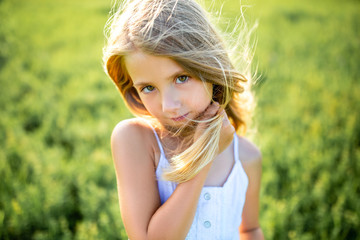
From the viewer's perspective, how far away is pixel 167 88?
116 cm

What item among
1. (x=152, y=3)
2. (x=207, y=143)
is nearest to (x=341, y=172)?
(x=207, y=143)

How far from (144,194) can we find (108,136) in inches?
117

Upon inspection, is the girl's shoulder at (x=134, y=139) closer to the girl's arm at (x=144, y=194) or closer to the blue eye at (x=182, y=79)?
the girl's arm at (x=144, y=194)

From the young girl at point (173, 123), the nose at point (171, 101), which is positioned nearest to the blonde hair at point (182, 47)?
the young girl at point (173, 123)

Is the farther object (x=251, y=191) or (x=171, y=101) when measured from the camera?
(x=251, y=191)

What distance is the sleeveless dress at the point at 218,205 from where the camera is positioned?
4.49ft

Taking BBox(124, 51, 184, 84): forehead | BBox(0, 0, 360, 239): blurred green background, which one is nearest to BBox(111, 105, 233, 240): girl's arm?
BBox(124, 51, 184, 84): forehead

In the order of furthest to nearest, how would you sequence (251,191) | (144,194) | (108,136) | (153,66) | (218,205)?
(108,136), (251,191), (218,205), (144,194), (153,66)

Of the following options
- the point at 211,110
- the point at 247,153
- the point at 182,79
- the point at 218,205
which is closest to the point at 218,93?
the point at 211,110

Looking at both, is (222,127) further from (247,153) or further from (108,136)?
(108,136)

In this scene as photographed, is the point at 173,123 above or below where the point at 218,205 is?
above

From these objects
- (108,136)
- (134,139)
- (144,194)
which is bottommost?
(108,136)

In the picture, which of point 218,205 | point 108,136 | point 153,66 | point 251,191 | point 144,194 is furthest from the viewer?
point 108,136

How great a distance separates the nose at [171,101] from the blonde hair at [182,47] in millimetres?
110
